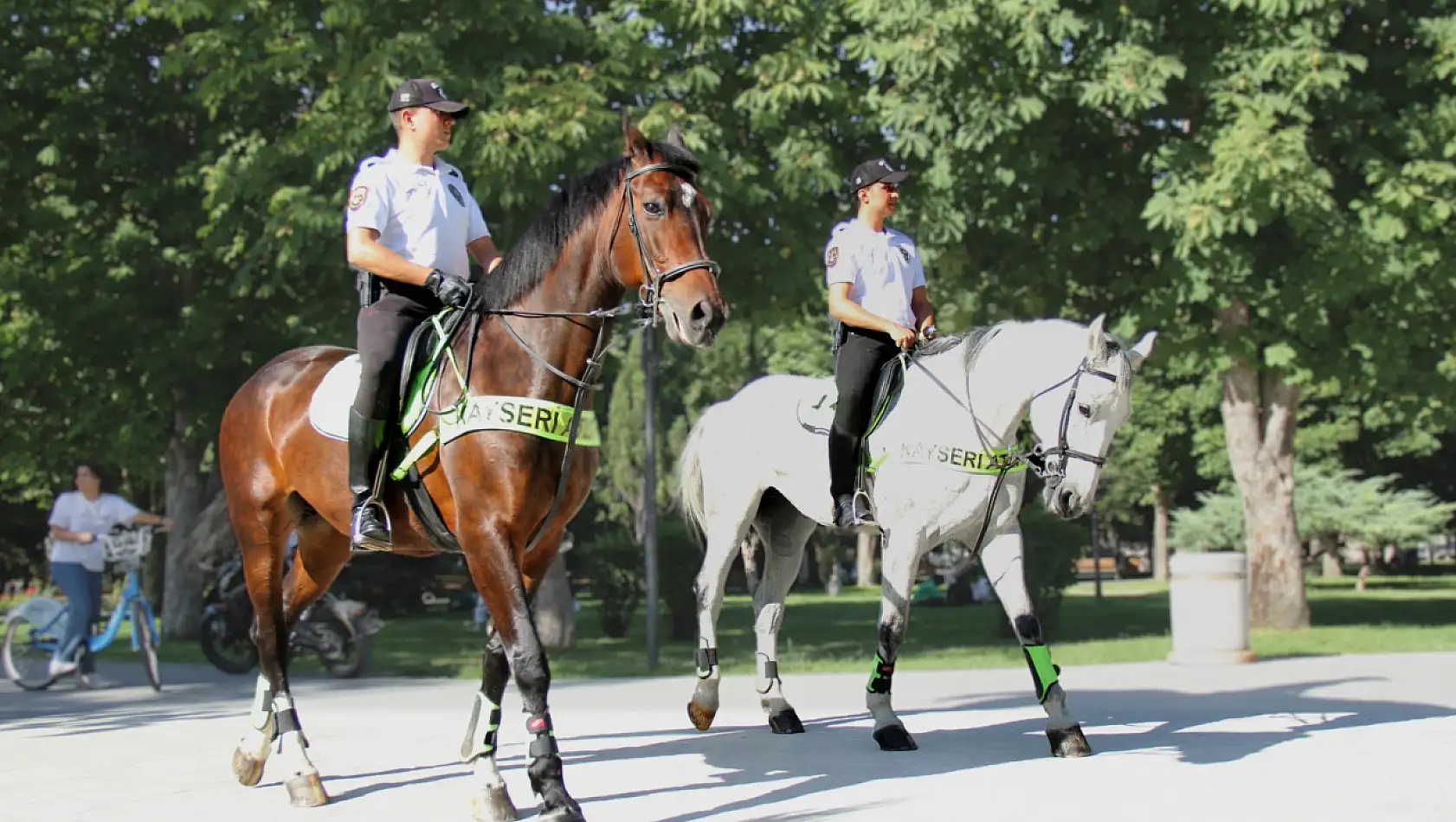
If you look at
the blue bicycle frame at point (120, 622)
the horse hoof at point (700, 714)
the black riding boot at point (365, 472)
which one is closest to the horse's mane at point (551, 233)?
the black riding boot at point (365, 472)

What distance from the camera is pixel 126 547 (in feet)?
51.9

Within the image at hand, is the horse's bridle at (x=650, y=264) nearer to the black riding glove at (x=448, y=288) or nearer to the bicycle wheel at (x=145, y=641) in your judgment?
the black riding glove at (x=448, y=288)

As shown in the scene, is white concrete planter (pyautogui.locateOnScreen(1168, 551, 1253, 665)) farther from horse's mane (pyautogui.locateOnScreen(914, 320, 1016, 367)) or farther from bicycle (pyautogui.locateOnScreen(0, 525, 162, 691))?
bicycle (pyautogui.locateOnScreen(0, 525, 162, 691))

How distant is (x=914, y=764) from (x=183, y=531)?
2223 cm

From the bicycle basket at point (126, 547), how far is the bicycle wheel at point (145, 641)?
0.44 metres

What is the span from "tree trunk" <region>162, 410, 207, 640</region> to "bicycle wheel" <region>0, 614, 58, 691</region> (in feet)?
32.4

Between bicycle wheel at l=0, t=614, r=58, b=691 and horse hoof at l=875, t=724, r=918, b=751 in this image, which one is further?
bicycle wheel at l=0, t=614, r=58, b=691

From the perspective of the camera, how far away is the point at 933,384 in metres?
9.59

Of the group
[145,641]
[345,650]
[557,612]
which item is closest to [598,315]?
[145,641]

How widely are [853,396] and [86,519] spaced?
983cm

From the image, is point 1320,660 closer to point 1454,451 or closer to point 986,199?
point 986,199

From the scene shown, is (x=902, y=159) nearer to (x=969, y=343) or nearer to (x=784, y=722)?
(x=969, y=343)

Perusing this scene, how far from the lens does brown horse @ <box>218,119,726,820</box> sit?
6812 mm

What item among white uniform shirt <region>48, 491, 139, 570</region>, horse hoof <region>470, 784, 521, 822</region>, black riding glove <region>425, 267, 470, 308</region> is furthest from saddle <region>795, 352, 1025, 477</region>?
white uniform shirt <region>48, 491, 139, 570</region>
